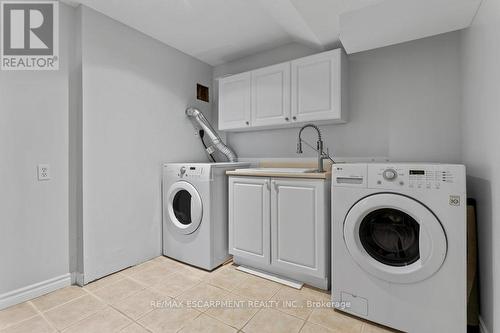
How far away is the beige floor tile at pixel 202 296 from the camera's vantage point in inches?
62.8

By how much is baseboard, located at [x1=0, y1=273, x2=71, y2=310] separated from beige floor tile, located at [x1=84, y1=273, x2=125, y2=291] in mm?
182

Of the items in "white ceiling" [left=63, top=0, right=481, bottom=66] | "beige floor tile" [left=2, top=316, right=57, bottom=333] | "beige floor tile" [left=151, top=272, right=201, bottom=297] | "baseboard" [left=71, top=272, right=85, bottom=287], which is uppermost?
"white ceiling" [left=63, top=0, right=481, bottom=66]

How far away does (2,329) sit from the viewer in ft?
4.43

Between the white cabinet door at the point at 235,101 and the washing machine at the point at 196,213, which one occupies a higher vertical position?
the white cabinet door at the point at 235,101

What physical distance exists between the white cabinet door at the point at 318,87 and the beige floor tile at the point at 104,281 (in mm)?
2074

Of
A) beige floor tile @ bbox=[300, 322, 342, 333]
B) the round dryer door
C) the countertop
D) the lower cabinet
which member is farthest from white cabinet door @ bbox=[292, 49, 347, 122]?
beige floor tile @ bbox=[300, 322, 342, 333]

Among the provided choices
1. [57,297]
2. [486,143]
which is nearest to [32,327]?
[57,297]

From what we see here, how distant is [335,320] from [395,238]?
0.62 metres

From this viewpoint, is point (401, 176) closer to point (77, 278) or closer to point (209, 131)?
point (209, 131)

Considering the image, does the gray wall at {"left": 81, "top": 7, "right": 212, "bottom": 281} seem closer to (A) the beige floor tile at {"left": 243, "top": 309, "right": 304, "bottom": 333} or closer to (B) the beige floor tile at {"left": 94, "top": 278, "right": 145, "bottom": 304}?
(B) the beige floor tile at {"left": 94, "top": 278, "right": 145, "bottom": 304}

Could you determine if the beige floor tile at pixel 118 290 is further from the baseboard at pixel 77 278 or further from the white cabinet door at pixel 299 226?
the white cabinet door at pixel 299 226

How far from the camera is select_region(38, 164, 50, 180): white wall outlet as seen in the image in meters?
1.70

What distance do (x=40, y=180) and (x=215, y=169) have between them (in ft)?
4.26

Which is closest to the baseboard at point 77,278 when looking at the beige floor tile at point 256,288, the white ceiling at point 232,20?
the beige floor tile at point 256,288
